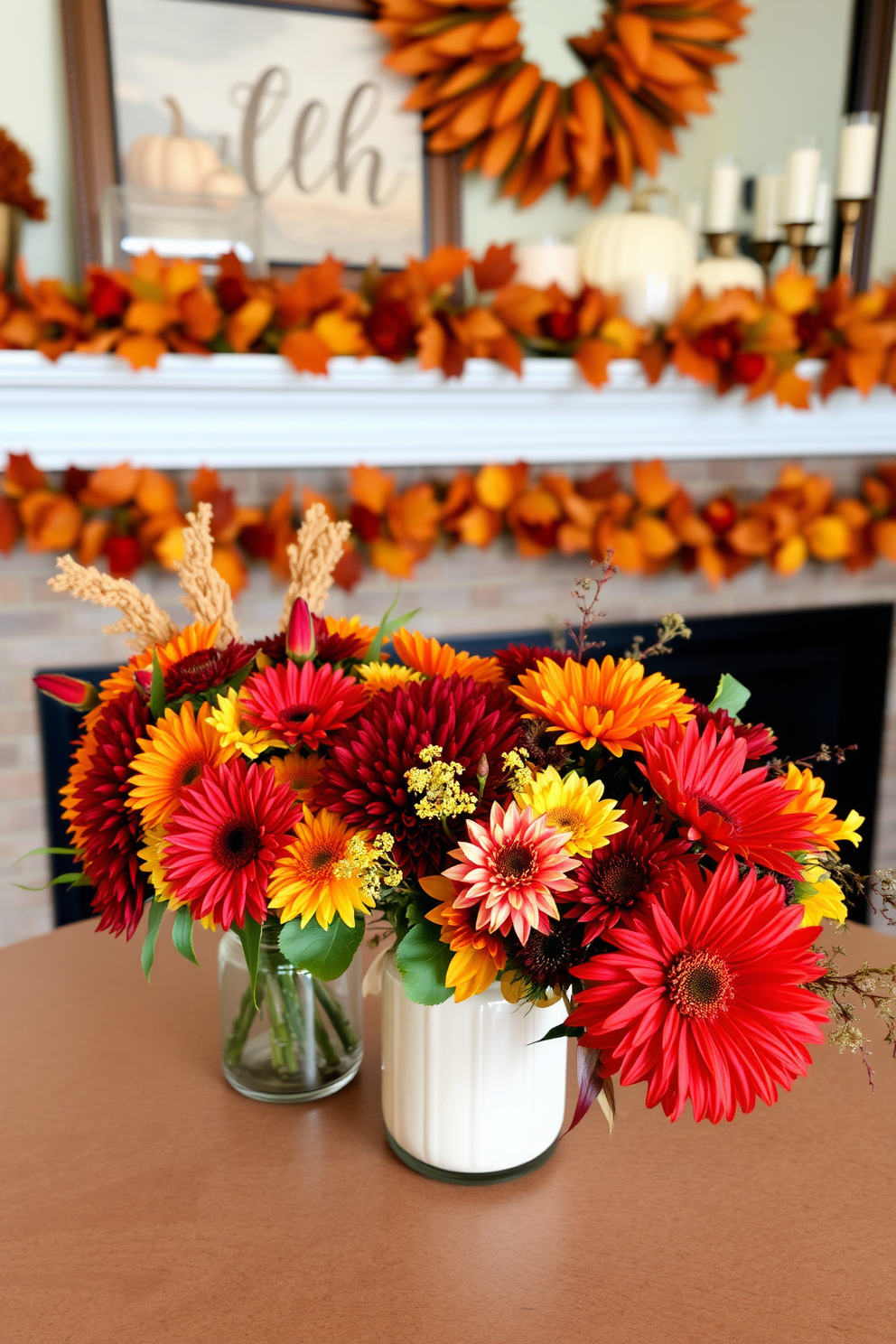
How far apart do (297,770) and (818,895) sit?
1.03 ft

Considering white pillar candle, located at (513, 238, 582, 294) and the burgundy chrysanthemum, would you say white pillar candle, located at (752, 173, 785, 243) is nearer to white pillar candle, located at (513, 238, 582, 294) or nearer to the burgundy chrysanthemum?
white pillar candle, located at (513, 238, 582, 294)

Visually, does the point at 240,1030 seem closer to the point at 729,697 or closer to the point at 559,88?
the point at 729,697

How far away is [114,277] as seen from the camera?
1322 millimetres

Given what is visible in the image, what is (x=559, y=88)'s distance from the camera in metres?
1.59

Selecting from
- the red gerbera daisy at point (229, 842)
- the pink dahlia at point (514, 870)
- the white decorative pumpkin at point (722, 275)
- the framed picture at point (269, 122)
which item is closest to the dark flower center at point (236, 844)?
the red gerbera daisy at point (229, 842)

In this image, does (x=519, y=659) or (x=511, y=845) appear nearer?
(x=511, y=845)

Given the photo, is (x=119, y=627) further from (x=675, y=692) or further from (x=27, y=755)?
(x=27, y=755)

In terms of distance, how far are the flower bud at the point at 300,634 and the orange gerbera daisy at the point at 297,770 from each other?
0.06 meters

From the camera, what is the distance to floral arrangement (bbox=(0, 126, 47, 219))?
1346mm

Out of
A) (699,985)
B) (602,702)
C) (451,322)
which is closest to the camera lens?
(699,985)

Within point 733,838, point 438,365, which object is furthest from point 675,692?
point 438,365

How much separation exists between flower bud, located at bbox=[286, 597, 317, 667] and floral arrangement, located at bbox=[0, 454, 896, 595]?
31.2 inches

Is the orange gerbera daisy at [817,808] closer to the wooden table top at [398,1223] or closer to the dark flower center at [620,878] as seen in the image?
the dark flower center at [620,878]

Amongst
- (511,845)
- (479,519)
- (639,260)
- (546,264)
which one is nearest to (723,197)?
(639,260)
